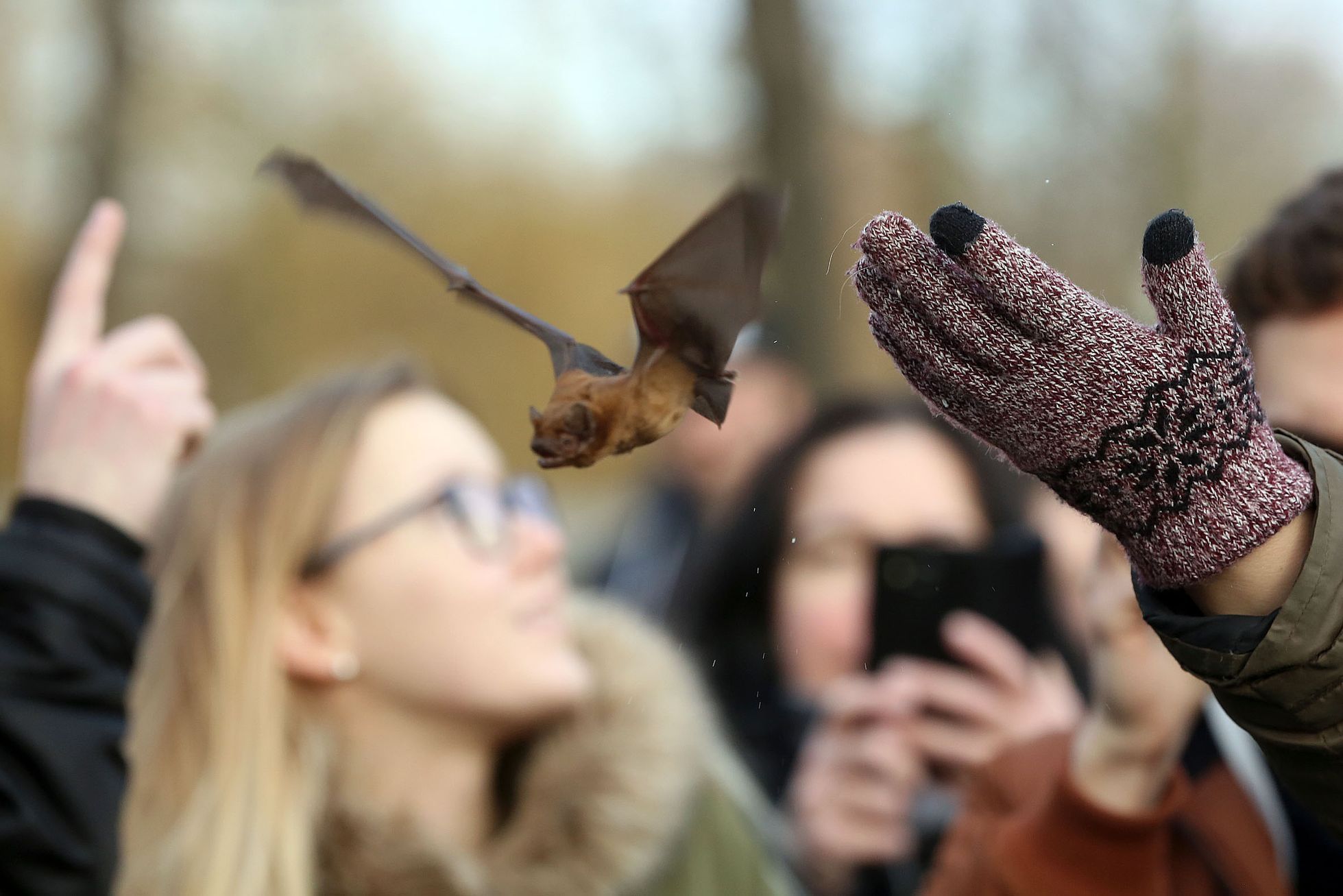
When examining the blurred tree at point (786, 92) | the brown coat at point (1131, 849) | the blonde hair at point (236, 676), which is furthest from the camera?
the blurred tree at point (786, 92)

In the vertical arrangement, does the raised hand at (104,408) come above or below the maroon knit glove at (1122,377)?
below

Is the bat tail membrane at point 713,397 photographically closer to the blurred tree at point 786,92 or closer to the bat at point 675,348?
the bat at point 675,348

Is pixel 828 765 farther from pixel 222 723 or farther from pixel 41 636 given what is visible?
pixel 41 636

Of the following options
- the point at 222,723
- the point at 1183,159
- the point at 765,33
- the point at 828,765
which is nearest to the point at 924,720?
the point at 828,765

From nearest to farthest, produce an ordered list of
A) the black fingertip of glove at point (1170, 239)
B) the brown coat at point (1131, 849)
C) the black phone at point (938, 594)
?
the black fingertip of glove at point (1170, 239)
the brown coat at point (1131, 849)
the black phone at point (938, 594)

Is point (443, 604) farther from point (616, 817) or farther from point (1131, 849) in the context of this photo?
point (1131, 849)

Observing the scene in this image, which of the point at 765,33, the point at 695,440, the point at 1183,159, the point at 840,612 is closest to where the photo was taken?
the point at 1183,159

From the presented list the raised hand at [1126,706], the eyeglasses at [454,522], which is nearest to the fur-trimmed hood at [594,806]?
the eyeglasses at [454,522]
